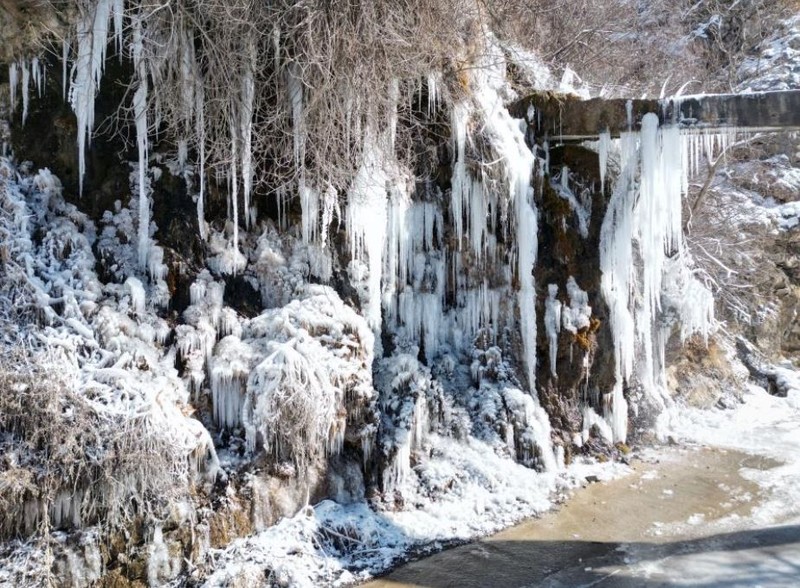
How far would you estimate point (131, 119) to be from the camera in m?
6.86

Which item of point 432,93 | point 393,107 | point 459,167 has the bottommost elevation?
point 459,167

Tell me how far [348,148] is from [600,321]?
4.16m

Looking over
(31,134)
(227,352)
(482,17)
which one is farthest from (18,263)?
(482,17)

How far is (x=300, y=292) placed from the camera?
7102 millimetres

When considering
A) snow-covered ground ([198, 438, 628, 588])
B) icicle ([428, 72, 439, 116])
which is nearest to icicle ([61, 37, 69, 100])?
icicle ([428, 72, 439, 116])

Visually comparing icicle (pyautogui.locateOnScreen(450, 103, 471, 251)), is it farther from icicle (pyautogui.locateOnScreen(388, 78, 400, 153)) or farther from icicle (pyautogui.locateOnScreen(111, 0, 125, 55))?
icicle (pyautogui.locateOnScreen(111, 0, 125, 55))

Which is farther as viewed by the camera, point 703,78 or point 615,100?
point 703,78

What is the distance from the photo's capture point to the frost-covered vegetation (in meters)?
5.29

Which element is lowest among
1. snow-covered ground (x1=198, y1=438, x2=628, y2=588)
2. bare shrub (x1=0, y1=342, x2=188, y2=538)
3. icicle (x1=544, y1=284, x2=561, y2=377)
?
snow-covered ground (x1=198, y1=438, x2=628, y2=588)

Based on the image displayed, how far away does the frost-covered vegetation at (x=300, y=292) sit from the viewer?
529cm

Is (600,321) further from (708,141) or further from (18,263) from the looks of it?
(18,263)

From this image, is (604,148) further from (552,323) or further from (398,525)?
(398,525)

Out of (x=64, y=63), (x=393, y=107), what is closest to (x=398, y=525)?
(x=393, y=107)

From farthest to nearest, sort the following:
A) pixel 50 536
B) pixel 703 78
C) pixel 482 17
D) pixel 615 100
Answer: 1. pixel 703 78
2. pixel 482 17
3. pixel 615 100
4. pixel 50 536
